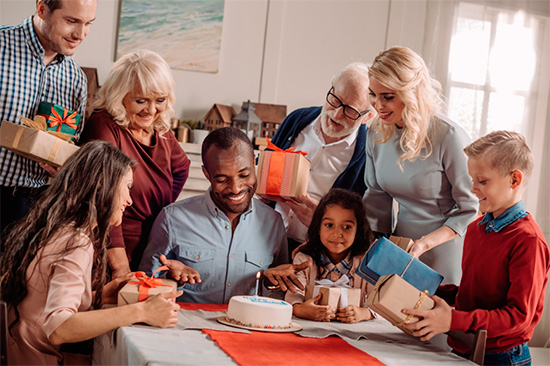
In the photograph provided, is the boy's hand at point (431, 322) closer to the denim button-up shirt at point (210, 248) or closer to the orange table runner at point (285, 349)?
the orange table runner at point (285, 349)

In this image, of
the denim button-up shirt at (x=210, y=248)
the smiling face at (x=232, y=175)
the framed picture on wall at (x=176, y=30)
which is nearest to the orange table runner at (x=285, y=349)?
the denim button-up shirt at (x=210, y=248)

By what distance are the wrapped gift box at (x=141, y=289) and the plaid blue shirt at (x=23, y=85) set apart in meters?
0.95

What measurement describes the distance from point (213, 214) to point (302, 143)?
78 centimetres

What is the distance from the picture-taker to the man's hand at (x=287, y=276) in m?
Answer: 2.36

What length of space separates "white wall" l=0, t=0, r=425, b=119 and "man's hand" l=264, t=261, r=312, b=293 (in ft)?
11.2

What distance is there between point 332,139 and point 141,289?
1.40 meters

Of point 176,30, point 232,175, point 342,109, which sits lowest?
point 232,175

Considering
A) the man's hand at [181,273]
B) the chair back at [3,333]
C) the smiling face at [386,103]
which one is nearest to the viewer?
the chair back at [3,333]

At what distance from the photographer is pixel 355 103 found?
2910 millimetres

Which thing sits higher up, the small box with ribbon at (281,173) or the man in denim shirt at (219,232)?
the small box with ribbon at (281,173)

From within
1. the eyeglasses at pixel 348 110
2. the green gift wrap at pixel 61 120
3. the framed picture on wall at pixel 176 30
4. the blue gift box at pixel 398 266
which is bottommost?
the blue gift box at pixel 398 266

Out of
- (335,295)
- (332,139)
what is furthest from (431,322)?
(332,139)

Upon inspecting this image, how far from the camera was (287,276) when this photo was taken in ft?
7.80

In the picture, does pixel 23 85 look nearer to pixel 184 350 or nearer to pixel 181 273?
pixel 181 273
